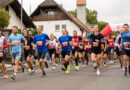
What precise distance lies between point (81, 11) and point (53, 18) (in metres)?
17.4

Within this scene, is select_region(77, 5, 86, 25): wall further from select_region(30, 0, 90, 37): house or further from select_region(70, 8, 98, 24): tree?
select_region(70, 8, 98, 24): tree

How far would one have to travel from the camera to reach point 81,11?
72812 mm

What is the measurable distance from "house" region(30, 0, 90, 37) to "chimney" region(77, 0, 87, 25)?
15448 mm

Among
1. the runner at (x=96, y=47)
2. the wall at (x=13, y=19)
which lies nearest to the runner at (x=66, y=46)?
the runner at (x=96, y=47)

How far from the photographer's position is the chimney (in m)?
72.1

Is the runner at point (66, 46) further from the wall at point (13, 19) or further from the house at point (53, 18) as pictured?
the house at point (53, 18)

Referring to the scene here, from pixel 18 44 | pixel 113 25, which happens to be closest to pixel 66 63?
pixel 18 44

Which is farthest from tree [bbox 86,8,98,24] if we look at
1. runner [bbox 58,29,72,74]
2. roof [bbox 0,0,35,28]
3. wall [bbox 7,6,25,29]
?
runner [bbox 58,29,72,74]

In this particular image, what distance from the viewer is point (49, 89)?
8.09 meters

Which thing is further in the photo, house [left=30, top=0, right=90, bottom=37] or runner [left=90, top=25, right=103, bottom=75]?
house [left=30, top=0, right=90, bottom=37]

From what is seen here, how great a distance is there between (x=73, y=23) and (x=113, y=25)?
2253 cm

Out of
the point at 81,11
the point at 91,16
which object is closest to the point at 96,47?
the point at 81,11

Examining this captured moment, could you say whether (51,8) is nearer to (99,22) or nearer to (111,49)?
(111,49)

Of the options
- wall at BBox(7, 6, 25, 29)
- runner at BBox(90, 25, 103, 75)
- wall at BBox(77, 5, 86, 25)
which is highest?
wall at BBox(77, 5, 86, 25)
